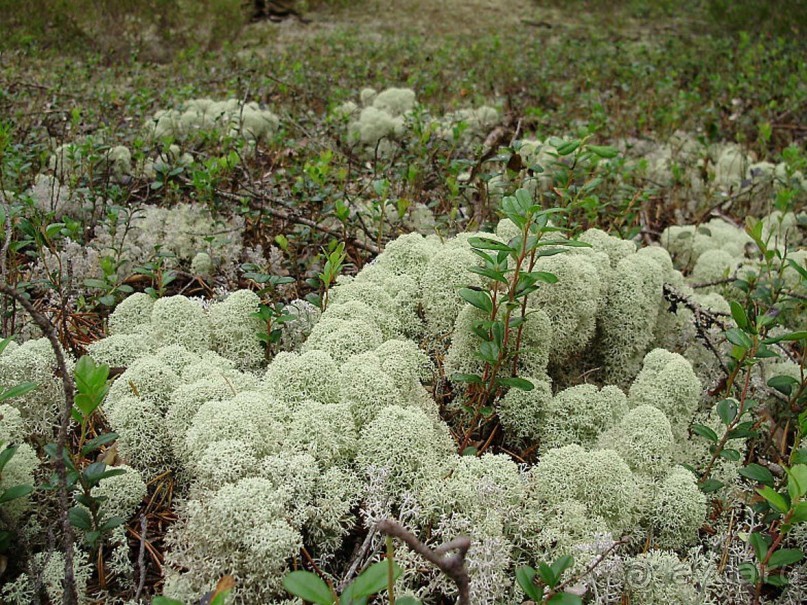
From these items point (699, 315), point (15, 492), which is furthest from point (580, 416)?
point (15, 492)

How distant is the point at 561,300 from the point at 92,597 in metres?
1.58

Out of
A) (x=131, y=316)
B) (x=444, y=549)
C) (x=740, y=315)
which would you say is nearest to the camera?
(x=444, y=549)

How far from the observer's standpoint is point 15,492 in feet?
4.59

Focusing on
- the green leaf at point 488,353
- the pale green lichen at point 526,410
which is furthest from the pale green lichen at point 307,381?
the pale green lichen at point 526,410

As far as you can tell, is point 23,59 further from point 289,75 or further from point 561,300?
point 561,300

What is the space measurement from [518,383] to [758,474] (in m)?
0.68

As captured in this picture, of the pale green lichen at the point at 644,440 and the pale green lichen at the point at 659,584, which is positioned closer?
the pale green lichen at the point at 659,584

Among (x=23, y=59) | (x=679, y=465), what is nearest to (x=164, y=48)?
(x=23, y=59)

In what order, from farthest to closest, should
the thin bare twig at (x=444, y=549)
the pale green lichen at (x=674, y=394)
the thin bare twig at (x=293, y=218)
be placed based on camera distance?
the thin bare twig at (x=293, y=218) < the pale green lichen at (x=674, y=394) < the thin bare twig at (x=444, y=549)

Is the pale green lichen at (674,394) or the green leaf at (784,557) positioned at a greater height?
the pale green lichen at (674,394)

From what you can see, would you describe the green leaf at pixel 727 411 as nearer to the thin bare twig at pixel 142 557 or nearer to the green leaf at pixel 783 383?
the green leaf at pixel 783 383

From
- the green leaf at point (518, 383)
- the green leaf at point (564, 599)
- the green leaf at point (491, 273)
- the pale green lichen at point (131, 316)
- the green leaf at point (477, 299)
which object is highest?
the green leaf at point (491, 273)

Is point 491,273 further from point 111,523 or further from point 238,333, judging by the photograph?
point 111,523

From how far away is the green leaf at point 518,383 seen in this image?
1.81 metres
